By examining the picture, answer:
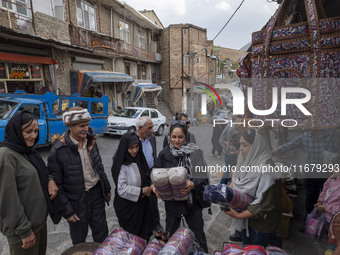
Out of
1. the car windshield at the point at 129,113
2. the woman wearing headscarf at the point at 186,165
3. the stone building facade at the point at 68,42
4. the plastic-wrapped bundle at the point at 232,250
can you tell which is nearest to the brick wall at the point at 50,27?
the stone building facade at the point at 68,42

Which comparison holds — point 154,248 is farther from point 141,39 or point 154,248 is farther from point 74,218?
point 141,39

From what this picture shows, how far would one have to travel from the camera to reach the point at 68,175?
7.29ft

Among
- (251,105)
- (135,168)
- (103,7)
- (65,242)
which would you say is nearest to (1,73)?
(103,7)

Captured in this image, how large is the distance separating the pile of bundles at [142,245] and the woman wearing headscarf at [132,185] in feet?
3.04

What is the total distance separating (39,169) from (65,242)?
1.60m

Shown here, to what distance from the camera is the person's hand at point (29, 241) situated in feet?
5.88

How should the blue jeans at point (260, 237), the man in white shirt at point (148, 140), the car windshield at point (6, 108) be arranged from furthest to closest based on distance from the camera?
the car windshield at point (6, 108) → the man in white shirt at point (148, 140) → the blue jeans at point (260, 237)

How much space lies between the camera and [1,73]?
31.1 feet

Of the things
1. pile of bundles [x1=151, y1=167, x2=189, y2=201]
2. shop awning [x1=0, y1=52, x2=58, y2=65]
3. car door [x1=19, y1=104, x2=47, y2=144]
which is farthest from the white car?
pile of bundles [x1=151, y1=167, x2=189, y2=201]

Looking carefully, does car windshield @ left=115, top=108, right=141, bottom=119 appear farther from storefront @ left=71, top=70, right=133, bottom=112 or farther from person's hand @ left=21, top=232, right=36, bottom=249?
person's hand @ left=21, top=232, right=36, bottom=249

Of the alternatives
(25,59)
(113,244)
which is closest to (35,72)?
(25,59)

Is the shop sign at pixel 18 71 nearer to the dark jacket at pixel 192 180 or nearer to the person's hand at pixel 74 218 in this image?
the person's hand at pixel 74 218

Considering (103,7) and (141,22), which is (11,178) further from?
(141,22)

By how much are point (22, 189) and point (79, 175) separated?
1.63 feet
